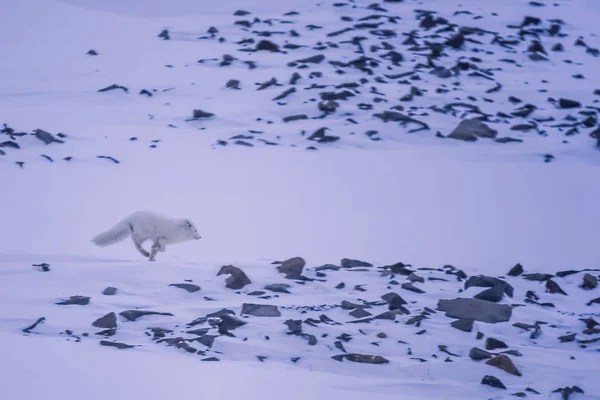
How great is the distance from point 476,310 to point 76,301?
340 centimetres

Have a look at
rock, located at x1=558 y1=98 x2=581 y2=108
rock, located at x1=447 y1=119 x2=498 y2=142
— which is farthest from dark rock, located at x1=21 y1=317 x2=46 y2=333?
rock, located at x1=558 y1=98 x2=581 y2=108

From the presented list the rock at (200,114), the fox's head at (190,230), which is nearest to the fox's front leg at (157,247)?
the fox's head at (190,230)

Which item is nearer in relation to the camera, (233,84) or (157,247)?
(157,247)

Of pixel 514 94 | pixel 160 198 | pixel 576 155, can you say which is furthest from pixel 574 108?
pixel 160 198

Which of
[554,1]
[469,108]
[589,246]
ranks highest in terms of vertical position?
[554,1]

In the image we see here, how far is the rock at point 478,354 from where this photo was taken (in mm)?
6633

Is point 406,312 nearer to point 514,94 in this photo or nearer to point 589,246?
point 589,246

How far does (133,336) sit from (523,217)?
7.68m

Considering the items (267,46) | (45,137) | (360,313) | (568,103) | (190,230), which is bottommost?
(360,313)

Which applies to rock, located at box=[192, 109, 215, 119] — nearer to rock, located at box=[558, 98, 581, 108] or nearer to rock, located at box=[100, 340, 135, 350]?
rock, located at box=[558, 98, 581, 108]

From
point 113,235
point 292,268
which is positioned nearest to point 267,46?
point 113,235

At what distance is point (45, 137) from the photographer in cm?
1489

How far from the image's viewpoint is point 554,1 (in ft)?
91.2

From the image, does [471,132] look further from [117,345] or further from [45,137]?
[117,345]
